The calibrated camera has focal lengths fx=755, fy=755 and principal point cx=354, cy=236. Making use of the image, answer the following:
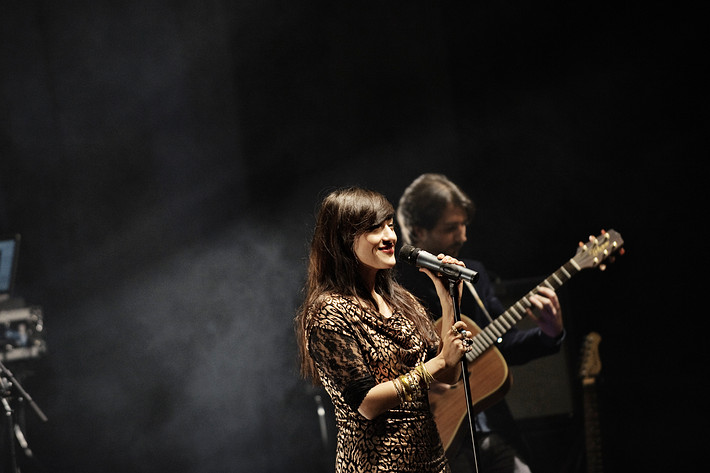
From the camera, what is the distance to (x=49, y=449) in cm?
393

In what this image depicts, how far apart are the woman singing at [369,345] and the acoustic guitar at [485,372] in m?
1.30

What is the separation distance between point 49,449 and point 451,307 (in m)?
2.83

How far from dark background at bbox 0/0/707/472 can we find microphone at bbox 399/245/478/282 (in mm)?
2368

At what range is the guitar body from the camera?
3324mm

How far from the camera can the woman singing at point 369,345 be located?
6.09 ft

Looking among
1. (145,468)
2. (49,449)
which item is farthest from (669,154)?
(49,449)

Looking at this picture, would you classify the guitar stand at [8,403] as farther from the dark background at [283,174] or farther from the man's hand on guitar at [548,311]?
the man's hand on guitar at [548,311]

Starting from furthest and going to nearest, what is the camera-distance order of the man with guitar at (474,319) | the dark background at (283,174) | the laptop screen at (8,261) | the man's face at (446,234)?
the dark background at (283,174) → the man's face at (446,234) → the laptop screen at (8,261) → the man with guitar at (474,319)

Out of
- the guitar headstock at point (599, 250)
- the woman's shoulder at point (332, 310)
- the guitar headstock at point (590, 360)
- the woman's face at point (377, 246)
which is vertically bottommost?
the guitar headstock at point (590, 360)

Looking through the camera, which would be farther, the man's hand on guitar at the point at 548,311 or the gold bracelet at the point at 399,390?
the man's hand on guitar at the point at 548,311

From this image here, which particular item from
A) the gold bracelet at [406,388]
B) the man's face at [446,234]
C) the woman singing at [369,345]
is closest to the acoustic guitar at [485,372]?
Answer: the man's face at [446,234]

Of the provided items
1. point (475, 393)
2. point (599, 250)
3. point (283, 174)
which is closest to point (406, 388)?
point (475, 393)

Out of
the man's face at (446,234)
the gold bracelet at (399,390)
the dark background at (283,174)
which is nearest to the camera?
the gold bracelet at (399,390)

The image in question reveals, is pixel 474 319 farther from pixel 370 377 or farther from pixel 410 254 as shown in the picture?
pixel 370 377
